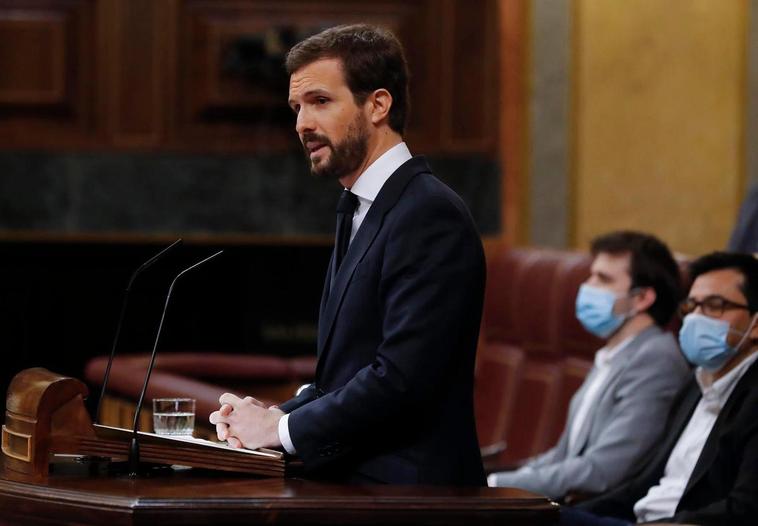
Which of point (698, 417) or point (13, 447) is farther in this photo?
point (698, 417)

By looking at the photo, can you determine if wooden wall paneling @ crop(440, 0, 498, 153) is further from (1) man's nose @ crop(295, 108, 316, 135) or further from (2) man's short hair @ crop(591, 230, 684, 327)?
(1) man's nose @ crop(295, 108, 316, 135)

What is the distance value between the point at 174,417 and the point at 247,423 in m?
0.26

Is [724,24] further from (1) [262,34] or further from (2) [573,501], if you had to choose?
(2) [573,501]

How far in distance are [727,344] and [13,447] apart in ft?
5.70

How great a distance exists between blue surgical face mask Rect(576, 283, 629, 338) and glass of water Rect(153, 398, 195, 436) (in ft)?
5.73

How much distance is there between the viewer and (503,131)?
6.98 m

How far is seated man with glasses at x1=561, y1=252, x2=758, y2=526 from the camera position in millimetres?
2977

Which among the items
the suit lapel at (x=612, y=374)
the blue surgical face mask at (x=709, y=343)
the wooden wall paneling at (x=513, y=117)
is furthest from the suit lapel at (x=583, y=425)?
the wooden wall paneling at (x=513, y=117)

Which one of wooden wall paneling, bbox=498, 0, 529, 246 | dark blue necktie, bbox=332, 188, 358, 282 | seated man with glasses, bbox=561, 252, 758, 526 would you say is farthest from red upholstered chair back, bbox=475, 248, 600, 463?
dark blue necktie, bbox=332, 188, 358, 282

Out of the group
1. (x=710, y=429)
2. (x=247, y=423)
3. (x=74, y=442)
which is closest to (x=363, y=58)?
(x=247, y=423)

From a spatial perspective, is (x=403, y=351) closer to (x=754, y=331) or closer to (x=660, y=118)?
(x=754, y=331)

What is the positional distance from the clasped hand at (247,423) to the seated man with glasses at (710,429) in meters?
1.15

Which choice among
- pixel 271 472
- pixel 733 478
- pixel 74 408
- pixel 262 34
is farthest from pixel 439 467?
pixel 262 34

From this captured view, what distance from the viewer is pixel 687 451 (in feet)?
11.2
